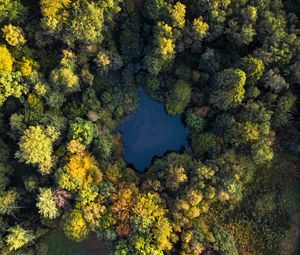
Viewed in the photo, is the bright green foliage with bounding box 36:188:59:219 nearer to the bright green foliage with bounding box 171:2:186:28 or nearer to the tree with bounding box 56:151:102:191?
the tree with bounding box 56:151:102:191

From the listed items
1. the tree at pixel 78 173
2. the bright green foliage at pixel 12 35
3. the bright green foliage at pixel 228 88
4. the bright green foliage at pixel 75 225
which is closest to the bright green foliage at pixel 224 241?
the bright green foliage at pixel 228 88

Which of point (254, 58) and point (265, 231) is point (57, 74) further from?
point (265, 231)

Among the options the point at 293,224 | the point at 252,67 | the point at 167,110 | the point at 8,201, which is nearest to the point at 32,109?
the point at 8,201

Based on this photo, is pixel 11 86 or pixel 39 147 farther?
pixel 11 86

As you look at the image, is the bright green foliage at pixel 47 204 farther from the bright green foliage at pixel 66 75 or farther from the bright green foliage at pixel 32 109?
the bright green foliage at pixel 66 75

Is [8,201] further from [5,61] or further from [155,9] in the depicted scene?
[155,9]

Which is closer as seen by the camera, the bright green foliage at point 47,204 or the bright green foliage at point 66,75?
the bright green foliage at point 47,204
